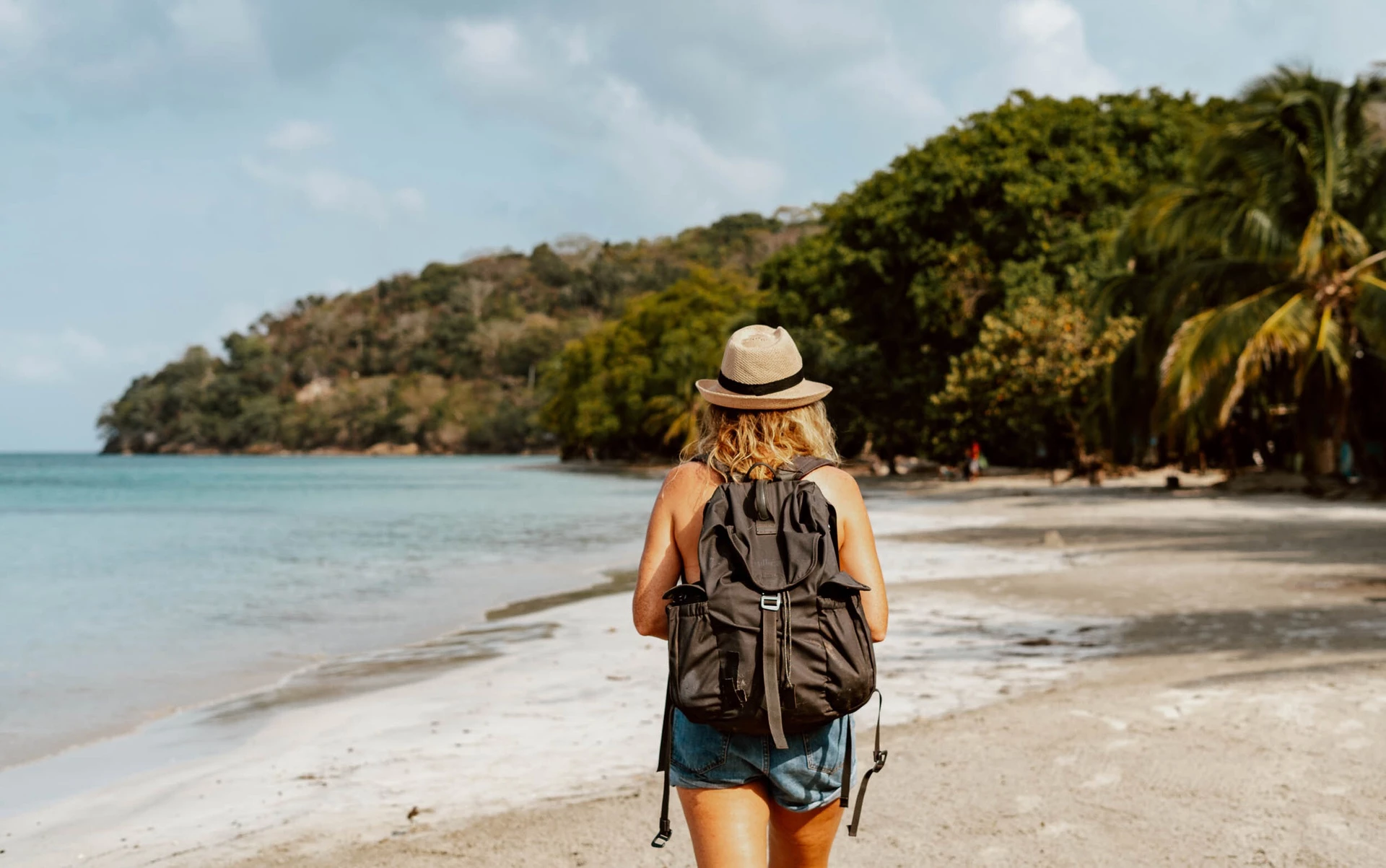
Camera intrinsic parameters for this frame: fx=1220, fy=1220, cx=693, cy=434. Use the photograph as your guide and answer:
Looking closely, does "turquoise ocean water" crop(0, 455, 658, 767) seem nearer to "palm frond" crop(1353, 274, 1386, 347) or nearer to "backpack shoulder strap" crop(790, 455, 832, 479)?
"backpack shoulder strap" crop(790, 455, 832, 479)

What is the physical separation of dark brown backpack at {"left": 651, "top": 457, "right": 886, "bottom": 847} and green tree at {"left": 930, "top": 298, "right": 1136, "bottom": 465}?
1096 inches

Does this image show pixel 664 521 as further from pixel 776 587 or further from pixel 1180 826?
pixel 1180 826

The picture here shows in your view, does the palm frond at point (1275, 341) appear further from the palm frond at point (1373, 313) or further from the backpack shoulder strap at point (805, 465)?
the backpack shoulder strap at point (805, 465)

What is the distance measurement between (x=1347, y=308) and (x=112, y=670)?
70.7ft

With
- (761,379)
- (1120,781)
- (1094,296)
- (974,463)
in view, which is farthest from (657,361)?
(761,379)

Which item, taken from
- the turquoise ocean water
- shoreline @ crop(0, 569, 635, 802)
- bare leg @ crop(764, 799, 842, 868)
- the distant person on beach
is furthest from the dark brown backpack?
the distant person on beach

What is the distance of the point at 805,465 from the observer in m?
2.39

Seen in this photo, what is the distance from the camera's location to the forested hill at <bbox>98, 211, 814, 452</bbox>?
429ft

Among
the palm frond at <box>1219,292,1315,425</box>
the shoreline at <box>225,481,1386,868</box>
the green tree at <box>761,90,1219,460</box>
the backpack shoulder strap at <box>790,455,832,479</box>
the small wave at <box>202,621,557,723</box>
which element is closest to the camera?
the backpack shoulder strap at <box>790,455,832,479</box>

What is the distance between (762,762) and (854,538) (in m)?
0.47

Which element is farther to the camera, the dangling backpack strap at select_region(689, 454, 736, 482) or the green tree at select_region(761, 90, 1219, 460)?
the green tree at select_region(761, 90, 1219, 460)

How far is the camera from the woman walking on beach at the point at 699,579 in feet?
7.79

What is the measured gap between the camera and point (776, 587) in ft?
7.32

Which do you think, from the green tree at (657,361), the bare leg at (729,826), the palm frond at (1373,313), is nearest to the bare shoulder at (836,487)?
the bare leg at (729,826)
